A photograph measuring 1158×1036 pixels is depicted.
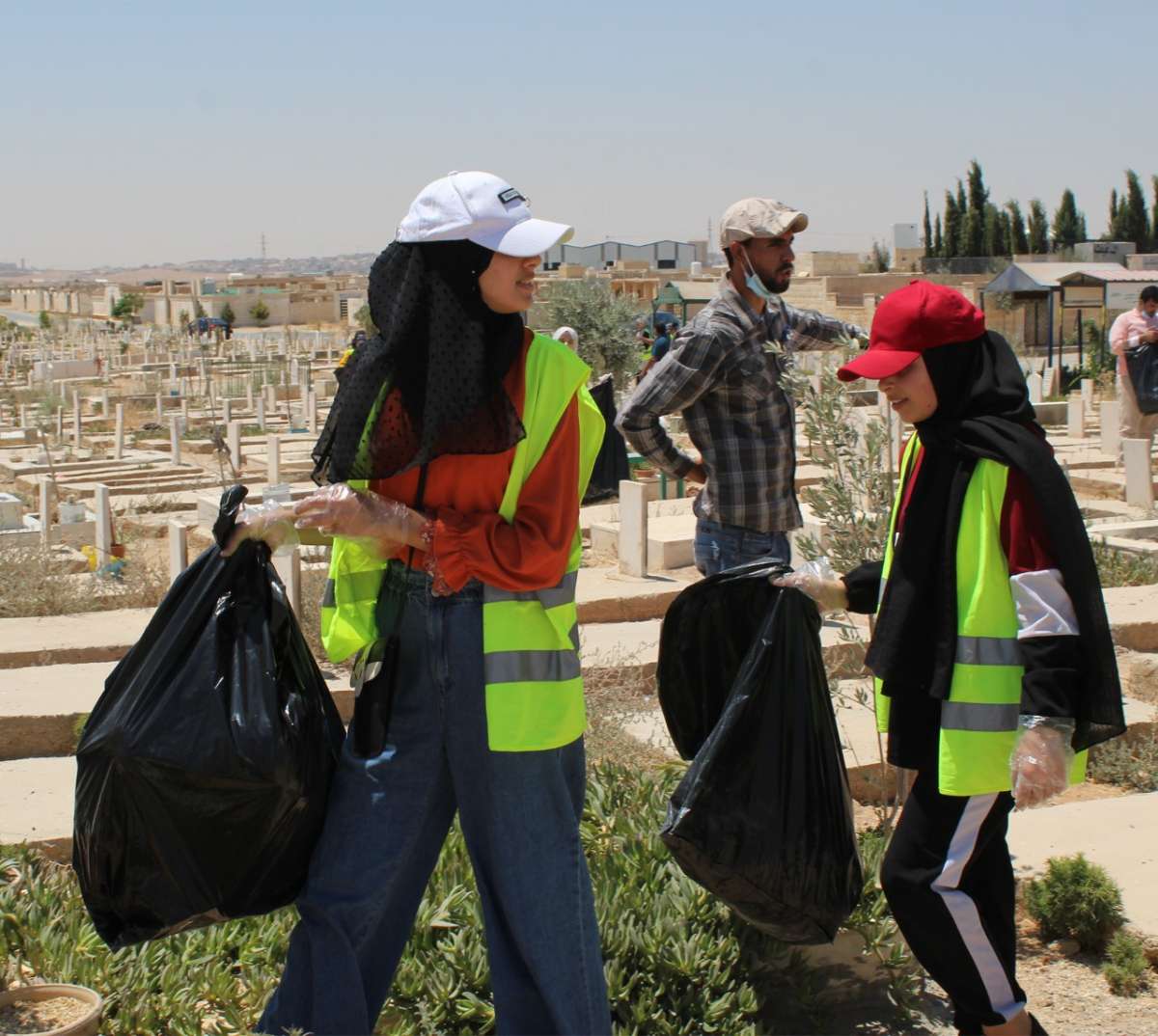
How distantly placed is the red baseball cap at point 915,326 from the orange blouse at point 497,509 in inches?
23.2

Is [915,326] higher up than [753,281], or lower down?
lower down

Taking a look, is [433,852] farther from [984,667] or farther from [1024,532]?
[1024,532]

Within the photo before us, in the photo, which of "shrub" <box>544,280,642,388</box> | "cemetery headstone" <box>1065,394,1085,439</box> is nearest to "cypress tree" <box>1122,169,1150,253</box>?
"shrub" <box>544,280,642,388</box>

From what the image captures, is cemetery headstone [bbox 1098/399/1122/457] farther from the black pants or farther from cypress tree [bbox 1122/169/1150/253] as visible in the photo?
cypress tree [bbox 1122/169/1150/253]

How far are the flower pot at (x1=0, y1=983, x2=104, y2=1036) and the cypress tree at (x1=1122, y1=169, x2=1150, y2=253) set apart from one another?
6252 cm

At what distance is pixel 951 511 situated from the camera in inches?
110

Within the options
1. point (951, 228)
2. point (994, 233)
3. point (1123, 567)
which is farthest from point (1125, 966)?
point (951, 228)

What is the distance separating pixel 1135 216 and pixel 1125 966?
6212 cm

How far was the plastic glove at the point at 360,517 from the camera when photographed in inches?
101

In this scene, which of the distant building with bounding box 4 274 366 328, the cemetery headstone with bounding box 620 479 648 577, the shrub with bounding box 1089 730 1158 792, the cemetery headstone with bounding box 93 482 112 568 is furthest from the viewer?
the distant building with bounding box 4 274 366 328

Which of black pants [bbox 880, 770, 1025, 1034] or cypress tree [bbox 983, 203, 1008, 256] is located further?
cypress tree [bbox 983, 203, 1008, 256]

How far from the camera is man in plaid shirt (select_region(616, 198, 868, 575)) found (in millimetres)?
4246

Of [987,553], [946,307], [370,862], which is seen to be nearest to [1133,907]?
[987,553]

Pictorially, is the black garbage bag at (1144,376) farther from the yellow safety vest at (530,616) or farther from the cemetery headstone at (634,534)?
the yellow safety vest at (530,616)
